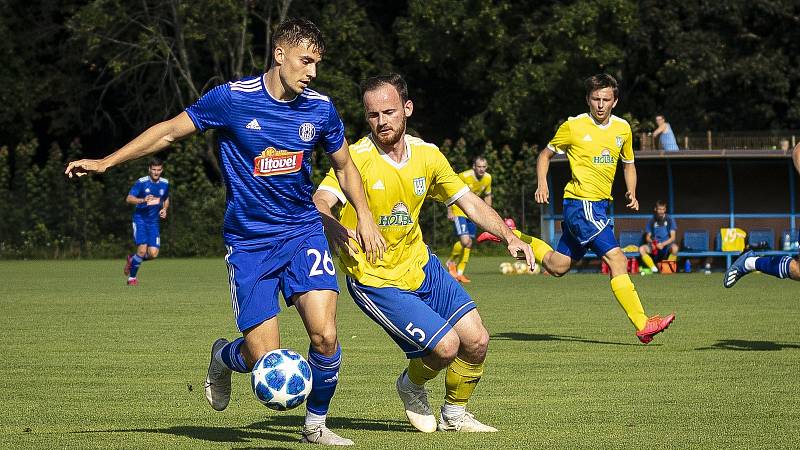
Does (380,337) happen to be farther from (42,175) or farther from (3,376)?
(42,175)

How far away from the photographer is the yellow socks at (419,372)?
7539 millimetres

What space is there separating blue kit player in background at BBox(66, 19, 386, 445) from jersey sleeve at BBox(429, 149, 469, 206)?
69 centimetres

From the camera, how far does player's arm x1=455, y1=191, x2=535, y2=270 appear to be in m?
7.31

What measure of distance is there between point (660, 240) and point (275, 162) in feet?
64.8

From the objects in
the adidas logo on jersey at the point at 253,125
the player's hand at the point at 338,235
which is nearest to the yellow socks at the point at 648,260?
the player's hand at the point at 338,235

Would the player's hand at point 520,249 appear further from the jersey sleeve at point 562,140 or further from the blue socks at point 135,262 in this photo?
the blue socks at point 135,262

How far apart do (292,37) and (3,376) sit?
4483 millimetres

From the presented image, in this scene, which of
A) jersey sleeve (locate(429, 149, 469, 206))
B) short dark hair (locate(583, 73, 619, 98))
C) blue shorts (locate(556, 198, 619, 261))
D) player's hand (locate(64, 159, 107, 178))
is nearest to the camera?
player's hand (locate(64, 159, 107, 178))

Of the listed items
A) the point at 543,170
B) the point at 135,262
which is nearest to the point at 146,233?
the point at 135,262

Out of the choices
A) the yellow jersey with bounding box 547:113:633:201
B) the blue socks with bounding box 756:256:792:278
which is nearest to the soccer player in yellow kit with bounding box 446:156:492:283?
the yellow jersey with bounding box 547:113:633:201

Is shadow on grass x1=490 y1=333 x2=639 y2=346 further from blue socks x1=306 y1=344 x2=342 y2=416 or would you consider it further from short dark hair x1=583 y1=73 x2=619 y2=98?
blue socks x1=306 y1=344 x2=342 y2=416

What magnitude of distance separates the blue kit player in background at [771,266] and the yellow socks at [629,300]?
878mm

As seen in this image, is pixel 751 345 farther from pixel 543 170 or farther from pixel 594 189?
pixel 543 170

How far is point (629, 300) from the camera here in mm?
12352
